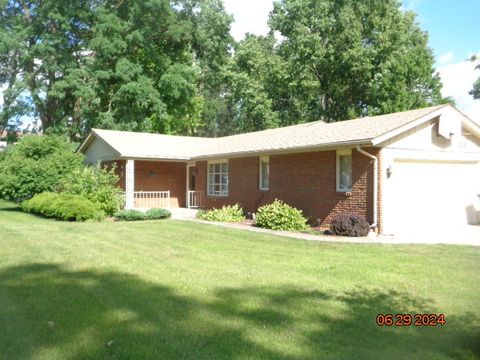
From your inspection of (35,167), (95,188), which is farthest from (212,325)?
(35,167)

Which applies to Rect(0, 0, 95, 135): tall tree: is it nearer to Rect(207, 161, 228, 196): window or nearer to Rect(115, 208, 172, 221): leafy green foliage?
Rect(207, 161, 228, 196): window

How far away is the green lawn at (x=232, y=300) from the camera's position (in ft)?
15.4

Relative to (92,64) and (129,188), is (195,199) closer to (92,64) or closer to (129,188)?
(129,188)

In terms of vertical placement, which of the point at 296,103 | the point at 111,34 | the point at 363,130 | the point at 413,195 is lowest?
the point at 413,195

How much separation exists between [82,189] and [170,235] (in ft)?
26.8

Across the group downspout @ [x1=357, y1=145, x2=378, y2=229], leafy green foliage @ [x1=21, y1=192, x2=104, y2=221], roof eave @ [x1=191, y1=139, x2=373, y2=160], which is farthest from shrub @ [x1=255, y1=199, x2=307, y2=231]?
leafy green foliage @ [x1=21, y1=192, x2=104, y2=221]

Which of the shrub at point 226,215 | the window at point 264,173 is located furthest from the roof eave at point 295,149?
the shrub at point 226,215

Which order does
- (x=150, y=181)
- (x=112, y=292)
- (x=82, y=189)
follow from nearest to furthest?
(x=112, y=292) → (x=82, y=189) → (x=150, y=181)

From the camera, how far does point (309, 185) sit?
1606cm

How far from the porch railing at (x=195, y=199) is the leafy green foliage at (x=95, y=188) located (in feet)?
14.9

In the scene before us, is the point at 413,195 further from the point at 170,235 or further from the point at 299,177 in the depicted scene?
the point at 170,235

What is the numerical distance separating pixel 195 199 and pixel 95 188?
6388mm

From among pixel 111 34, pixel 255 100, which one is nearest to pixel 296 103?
pixel 255 100

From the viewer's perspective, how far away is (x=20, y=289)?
271 inches
